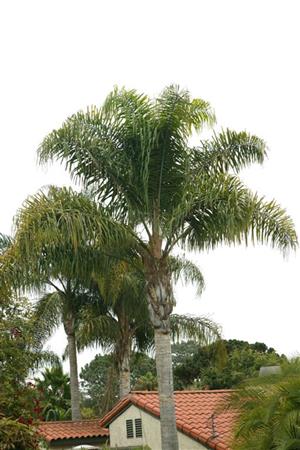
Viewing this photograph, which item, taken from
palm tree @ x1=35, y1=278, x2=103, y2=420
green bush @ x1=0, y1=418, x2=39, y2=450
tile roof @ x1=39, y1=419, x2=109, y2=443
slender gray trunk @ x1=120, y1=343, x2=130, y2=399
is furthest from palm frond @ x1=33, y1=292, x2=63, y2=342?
green bush @ x1=0, y1=418, x2=39, y2=450

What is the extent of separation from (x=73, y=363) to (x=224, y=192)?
16.3m

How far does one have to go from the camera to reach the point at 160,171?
17.1 m

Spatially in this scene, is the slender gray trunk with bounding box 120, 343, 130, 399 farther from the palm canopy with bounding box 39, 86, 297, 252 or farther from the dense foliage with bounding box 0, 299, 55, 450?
the palm canopy with bounding box 39, 86, 297, 252

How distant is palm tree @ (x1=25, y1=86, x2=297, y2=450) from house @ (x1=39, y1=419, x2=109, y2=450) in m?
13.8

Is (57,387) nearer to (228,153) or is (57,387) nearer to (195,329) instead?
(195,329)

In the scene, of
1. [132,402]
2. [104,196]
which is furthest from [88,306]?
[104,196]

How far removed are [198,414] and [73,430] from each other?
9430 mm

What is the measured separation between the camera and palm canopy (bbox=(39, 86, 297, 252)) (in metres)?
16.6

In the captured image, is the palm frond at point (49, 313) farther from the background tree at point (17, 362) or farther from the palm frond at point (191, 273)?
the background tree at point (17, 362)

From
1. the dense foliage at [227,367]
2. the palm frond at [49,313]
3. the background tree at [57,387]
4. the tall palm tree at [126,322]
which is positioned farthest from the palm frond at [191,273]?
the background tree at [57,387]

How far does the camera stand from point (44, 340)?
3092 centimetres

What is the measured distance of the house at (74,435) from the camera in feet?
94.6

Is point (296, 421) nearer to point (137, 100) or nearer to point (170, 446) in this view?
point (170, 446)

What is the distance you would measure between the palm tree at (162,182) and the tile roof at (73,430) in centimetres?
1340
